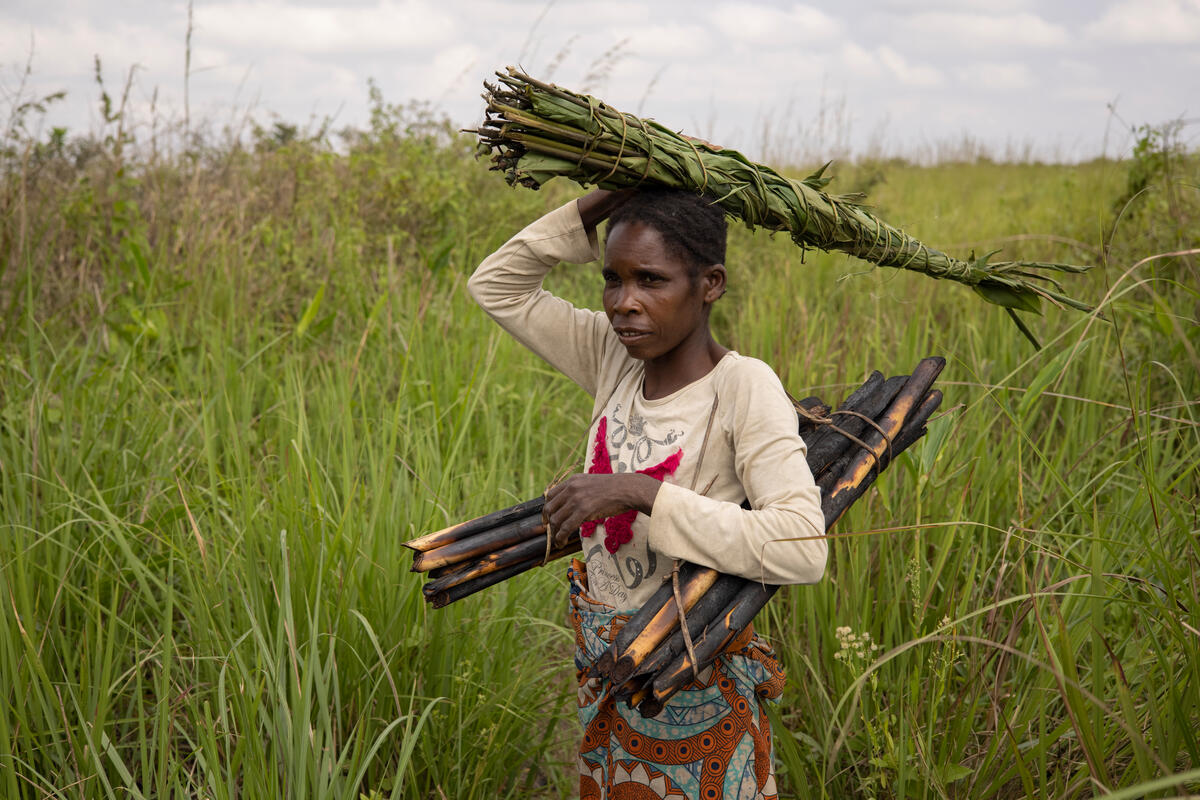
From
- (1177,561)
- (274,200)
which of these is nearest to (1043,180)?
(274,200)

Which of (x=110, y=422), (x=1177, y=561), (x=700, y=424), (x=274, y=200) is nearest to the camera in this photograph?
(x=700, y=424)

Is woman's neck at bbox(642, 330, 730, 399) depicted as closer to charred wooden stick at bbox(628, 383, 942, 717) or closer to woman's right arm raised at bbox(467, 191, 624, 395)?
woman's right arm raised at bbox(467, 191, 624, 395)

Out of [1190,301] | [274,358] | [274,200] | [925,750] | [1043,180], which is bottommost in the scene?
[925,750]

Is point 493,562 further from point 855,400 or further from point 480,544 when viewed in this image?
point 855,400

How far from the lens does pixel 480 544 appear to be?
5.98 feet

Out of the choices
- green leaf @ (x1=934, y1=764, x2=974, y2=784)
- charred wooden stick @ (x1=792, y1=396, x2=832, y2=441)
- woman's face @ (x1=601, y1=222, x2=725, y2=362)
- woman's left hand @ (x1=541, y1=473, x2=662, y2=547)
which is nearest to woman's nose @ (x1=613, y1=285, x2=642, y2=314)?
woman's face @ (x1=601, y1=222, x2=725, y2=362)

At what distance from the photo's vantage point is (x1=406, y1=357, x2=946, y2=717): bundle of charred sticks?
1.52 metres

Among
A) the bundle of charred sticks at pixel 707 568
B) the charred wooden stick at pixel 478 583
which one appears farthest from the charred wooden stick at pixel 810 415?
the charred wooden stick at pixel 478 583

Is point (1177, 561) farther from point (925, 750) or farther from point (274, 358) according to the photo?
point (274, 358)

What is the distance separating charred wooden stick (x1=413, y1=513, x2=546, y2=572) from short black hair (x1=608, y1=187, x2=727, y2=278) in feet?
2.06

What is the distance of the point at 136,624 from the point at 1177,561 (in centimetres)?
295

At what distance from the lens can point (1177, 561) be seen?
7.52 feet

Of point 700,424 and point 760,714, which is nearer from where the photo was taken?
point 700,424

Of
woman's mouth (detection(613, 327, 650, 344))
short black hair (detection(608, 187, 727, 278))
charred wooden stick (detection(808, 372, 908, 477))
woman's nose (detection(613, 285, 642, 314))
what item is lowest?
charred wooden stick (detection(808, 372, 908, 477))
